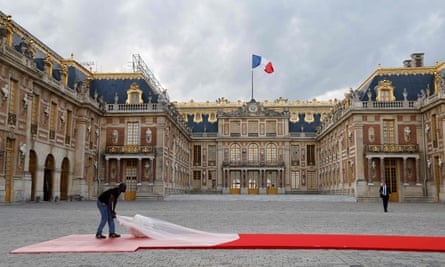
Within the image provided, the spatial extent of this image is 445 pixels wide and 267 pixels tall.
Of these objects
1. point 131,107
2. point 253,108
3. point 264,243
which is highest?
point 253,108

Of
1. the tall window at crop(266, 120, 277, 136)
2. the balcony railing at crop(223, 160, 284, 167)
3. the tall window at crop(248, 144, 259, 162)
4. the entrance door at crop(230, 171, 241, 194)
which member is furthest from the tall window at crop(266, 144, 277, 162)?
the entrance door at crop(230, 171, 241, 194)

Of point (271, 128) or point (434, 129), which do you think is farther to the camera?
point (271, 128)

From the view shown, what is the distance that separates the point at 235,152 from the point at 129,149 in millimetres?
25997

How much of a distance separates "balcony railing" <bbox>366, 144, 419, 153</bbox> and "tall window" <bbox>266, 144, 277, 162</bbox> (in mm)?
24645

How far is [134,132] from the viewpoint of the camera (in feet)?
119

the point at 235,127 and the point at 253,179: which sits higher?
the point at 235,127

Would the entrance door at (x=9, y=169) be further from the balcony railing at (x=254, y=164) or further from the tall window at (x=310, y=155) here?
the tall window at (x=310, y=155)

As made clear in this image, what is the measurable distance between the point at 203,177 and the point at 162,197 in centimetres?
2471

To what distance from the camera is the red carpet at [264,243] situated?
303 inches

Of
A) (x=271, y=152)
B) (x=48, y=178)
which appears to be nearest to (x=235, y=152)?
(x=271, y=152)

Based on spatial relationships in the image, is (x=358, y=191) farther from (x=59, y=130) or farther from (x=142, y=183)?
(x=59, y=130)

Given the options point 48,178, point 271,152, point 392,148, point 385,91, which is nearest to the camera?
point 48,178

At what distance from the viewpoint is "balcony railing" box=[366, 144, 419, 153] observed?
34344 millimetres

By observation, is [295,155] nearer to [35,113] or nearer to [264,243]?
[35,113]
